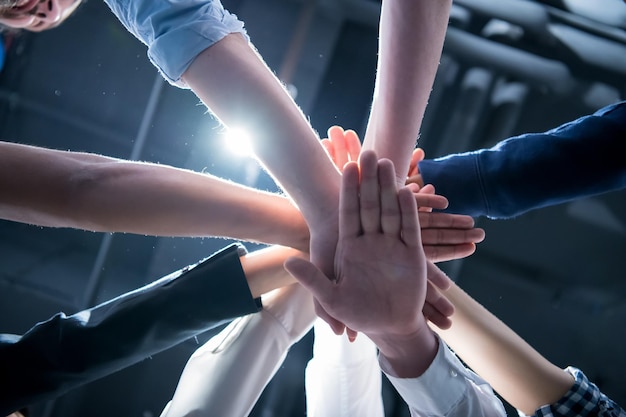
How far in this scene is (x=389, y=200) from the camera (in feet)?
1.93

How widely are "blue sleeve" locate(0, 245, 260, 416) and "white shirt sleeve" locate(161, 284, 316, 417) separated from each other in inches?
2.2

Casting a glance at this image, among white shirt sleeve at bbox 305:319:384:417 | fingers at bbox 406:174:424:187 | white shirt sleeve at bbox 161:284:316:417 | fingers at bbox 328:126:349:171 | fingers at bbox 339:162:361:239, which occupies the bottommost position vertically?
white shirt sleeve at bbox 305:319:384:417

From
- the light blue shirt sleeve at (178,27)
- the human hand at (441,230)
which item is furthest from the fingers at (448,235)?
the light blue shirt sleeve at (178,27)

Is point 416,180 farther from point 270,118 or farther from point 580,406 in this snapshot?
point 580,406

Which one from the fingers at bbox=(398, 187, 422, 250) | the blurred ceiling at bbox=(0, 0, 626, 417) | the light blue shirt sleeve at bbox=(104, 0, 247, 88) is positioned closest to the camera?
the fingers at bbox=(398, 187, 422, 250)

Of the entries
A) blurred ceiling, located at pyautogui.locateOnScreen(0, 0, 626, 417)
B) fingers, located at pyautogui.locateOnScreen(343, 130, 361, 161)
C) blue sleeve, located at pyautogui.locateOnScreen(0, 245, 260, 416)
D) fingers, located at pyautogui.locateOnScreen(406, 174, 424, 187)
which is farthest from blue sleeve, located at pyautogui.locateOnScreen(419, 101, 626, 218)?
blurred ceiling, located at pyautogui.locateOnScreen(0, 0, 626, 417)

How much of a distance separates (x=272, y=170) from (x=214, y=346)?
11.5 inches

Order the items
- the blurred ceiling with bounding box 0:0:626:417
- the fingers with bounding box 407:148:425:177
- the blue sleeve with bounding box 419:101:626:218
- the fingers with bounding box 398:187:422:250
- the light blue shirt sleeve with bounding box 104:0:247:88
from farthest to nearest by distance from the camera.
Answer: the blurred ceiling with bounding box 0:0:626:417 → the fingers with bounding box 407:148:425:177 → the blue sleeve with bounding box 419:101:626:218 → the light blue shirt sleeve with bounding box 104:0:247:88 → the fingers with bounding box 398:187:422:250

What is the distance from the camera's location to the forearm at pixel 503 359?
70 centimetres

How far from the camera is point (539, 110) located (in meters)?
1.65

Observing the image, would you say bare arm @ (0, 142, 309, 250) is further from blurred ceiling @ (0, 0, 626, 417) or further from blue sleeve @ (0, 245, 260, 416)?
blurred ceiling @ (0, 0, 626, 417)

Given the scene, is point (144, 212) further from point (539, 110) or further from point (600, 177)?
point (539, 110)

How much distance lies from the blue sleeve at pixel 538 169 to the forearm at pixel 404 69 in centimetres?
10

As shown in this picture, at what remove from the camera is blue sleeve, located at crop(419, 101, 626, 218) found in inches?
31.2
